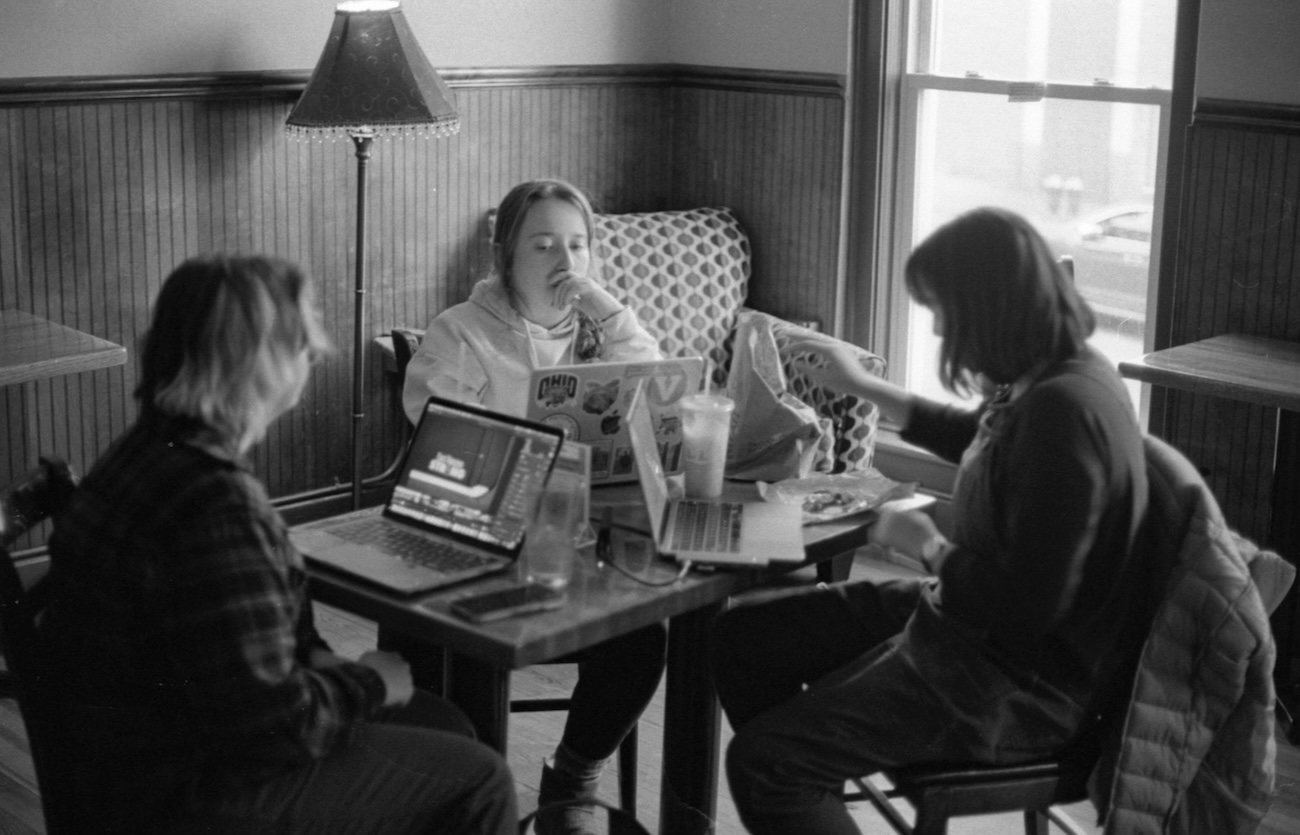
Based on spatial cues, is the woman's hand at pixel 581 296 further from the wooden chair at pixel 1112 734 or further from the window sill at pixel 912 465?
the window sill at pixel 912 465

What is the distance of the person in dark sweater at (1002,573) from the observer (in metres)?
2.01

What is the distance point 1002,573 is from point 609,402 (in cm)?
73

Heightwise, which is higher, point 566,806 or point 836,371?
point 836,371

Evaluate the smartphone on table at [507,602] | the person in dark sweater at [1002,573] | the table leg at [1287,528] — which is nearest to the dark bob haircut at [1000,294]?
the person in dark sweater at [1002,573]

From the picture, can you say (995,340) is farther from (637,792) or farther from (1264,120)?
(1264,120)

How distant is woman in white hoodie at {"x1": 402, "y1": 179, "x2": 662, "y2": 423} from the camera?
3156mm

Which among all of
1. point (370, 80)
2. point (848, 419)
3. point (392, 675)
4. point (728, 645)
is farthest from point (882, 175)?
point (392, 675)

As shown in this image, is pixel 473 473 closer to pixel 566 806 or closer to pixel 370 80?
pixel 566 806

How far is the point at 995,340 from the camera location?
2.12 m

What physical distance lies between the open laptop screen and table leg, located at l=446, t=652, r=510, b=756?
0.21m

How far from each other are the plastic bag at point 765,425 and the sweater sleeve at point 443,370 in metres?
0.64

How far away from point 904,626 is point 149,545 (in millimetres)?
1178

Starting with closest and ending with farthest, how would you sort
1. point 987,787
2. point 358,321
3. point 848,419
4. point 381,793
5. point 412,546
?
point 381,793
point 987,787
point 412,546
point 848,419
point 358,321

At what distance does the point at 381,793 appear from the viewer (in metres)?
1.96
